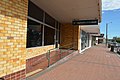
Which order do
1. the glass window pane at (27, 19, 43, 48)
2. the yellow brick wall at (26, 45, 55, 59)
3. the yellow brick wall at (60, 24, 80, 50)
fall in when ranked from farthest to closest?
the yellow brick wall at (60, 24, 80, 50) → the glass window pane at (27, 19, 43, 48) → the yellow brick wall at (26, 45, 55, 59)

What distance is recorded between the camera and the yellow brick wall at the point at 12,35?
417cm

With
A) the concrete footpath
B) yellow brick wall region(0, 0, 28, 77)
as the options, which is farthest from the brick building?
the concrete footpath

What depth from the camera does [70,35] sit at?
50.9 feet

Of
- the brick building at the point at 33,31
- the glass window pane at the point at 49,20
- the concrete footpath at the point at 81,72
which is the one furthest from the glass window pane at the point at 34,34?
the concrete footpath at the point at 81,72

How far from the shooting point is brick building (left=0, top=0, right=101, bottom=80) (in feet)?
14.2

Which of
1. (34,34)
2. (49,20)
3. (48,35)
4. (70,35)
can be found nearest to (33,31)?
(34,34)

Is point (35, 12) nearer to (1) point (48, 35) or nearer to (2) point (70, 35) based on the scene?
(1) point (48, 35)

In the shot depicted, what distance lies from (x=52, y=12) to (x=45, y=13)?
0.53 meters

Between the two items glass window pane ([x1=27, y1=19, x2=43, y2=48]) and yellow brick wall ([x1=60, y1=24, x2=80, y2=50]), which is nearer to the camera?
glass window pane ([x1=27, y1=19, x2=43, y2=48])

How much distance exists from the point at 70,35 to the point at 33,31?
248 inches

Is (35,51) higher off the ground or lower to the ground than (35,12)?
lower

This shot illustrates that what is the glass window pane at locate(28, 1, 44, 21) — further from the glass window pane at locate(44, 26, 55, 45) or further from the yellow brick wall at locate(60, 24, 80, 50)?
the yellow brick wall at locate(60, 24, 80, 50)

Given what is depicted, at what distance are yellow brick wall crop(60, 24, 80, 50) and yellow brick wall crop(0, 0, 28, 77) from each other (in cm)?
1056

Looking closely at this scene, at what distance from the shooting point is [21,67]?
16.2 feet
